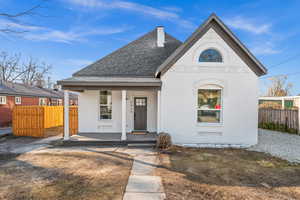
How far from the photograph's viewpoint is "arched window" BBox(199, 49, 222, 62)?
7.65 m

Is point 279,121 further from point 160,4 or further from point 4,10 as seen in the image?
point 4,10

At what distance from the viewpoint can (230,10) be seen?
387 inches

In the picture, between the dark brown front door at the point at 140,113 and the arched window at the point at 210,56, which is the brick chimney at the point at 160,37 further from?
the dark brown front door at the point at 140,113

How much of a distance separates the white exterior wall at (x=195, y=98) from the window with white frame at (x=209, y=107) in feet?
0.83

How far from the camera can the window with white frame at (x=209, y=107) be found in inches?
306

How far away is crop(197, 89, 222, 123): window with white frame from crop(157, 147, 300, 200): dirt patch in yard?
1948 mm

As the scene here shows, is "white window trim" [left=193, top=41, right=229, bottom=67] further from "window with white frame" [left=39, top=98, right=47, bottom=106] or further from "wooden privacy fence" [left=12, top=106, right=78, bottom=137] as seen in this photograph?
"window with white frame" [left=39, top=98, right=47, bottom=106]

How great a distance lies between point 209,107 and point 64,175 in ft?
23.5

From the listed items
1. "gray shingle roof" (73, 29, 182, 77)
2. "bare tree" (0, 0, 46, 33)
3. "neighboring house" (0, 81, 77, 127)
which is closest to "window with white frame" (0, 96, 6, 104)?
"neighboring house" (0, 81, 77, 127)

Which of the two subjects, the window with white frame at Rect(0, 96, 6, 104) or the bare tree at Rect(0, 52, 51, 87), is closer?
the window with white frame at Rect(0, 96, 6, 104)

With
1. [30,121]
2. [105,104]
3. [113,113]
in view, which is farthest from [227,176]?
[30,121]

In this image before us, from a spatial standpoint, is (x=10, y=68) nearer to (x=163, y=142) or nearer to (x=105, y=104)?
(x=105, y=104)

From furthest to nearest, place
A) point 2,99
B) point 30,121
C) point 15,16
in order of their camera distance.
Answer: point 2,99, point 30,121, point 15,16

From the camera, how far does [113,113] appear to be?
9227 mm
